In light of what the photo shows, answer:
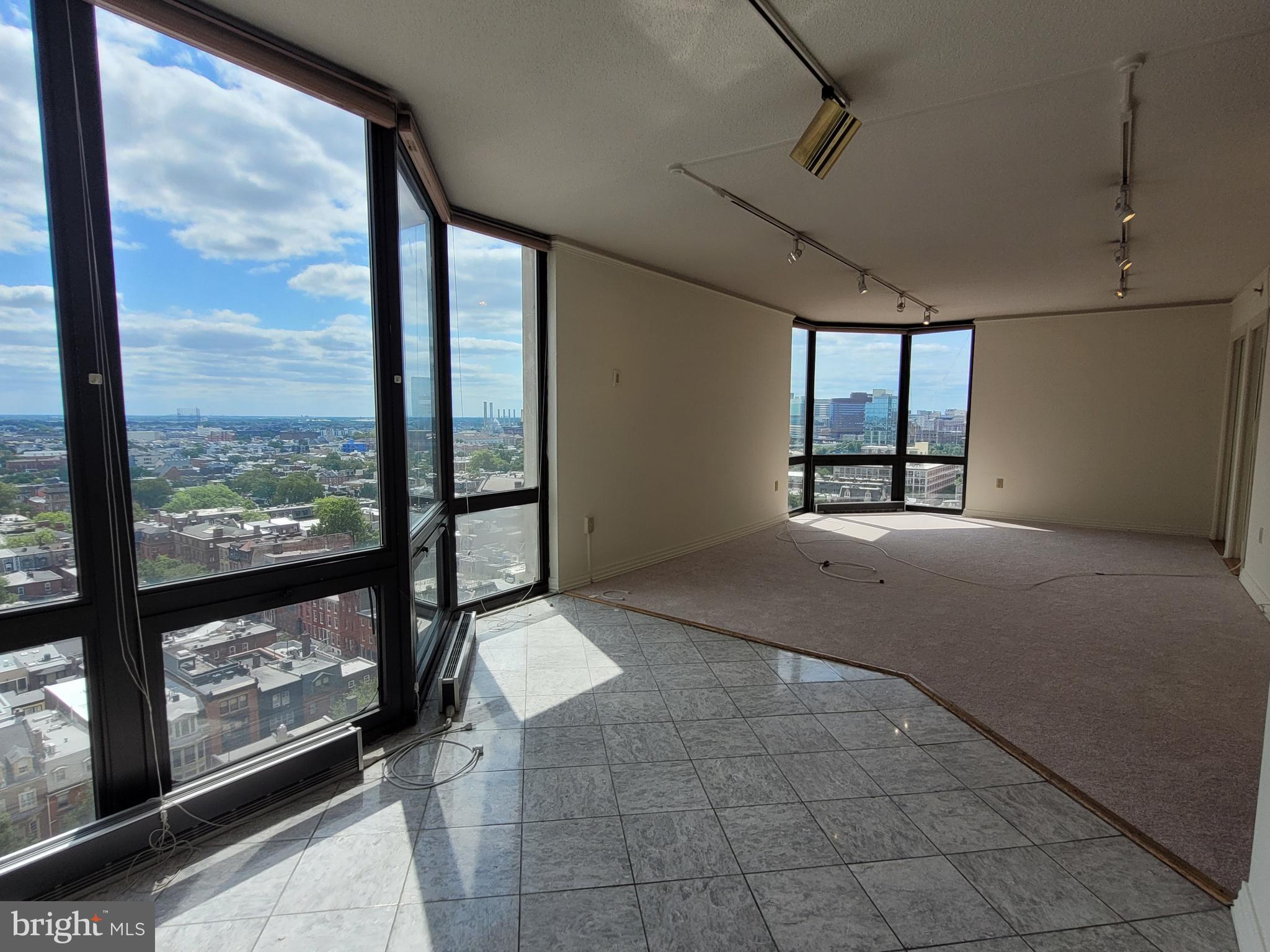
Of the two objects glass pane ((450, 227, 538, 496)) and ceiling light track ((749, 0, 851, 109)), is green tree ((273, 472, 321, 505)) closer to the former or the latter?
glass pane ((450, 227, 538, 496))

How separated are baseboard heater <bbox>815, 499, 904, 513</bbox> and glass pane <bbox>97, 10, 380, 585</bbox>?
678cm

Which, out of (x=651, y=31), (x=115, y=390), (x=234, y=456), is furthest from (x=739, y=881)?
(x=651, y=31)

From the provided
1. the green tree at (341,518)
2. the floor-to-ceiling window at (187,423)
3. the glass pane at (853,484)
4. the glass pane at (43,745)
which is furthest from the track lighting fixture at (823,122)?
the glass pane at (853,484)

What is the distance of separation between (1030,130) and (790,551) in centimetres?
393

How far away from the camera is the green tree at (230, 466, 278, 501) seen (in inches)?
78.7

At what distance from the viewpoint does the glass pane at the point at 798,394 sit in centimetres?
757

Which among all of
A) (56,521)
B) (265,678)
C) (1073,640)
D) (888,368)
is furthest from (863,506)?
(56,521)

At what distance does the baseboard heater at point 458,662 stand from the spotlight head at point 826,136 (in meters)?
2.57

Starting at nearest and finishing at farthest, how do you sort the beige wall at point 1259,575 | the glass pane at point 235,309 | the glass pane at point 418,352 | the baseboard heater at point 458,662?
the beige wall at point 1259,575 → the glass pane at point 235,309 → the baseboard heater at point 458,662 → the glass pane at point 418,352

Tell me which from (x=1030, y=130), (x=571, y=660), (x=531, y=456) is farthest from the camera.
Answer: (x=531, y=456)

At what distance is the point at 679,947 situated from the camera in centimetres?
148

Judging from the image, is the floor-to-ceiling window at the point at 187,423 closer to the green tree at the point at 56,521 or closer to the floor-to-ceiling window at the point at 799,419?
the green tree at the point at 56,521

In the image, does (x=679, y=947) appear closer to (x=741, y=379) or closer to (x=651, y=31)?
(x=651, y=31)

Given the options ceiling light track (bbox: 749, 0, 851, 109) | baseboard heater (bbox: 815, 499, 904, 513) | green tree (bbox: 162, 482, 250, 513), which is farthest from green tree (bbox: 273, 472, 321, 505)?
baseboard heater (bbox: 815, 499, 904, 513)
